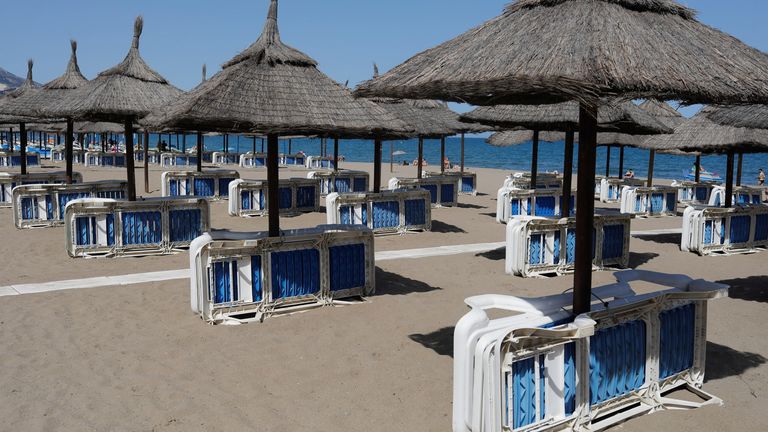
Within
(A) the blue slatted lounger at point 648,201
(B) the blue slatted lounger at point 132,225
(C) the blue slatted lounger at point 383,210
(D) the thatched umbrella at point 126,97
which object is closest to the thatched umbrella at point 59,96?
(D) the thatched umbrella at point 126,97

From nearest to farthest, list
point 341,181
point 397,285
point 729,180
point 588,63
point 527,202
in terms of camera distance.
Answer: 1. point 588,63
2. point 397,285
3. point 729,180
4. point 527,202
5. point 341,181

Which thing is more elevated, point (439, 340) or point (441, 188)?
point (441, 188)

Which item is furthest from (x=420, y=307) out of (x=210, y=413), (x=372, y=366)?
(x=210, y=413)

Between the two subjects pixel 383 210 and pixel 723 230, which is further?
pixel 383 210

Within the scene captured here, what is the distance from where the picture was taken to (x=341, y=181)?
1942 centimetres

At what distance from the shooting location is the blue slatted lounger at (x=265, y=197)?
1538 cm

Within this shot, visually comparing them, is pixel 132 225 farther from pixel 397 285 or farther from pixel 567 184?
pixel 567 184

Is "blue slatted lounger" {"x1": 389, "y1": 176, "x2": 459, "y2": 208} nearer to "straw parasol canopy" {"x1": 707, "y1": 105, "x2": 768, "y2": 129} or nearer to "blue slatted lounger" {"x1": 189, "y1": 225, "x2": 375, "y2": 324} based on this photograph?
"straw parasol canopy" {"x1": 707, "y1": 105, "x2": 768, "y2": 129}

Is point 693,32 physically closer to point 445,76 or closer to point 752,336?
point 445,76

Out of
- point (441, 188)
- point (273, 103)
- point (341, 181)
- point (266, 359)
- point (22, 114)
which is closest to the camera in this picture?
point (266, 359)

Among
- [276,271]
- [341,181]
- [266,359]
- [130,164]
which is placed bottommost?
[266,359]

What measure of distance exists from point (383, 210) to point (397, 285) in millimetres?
4627

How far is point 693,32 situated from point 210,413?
4905mm

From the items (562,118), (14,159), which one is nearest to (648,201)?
(562,118)
